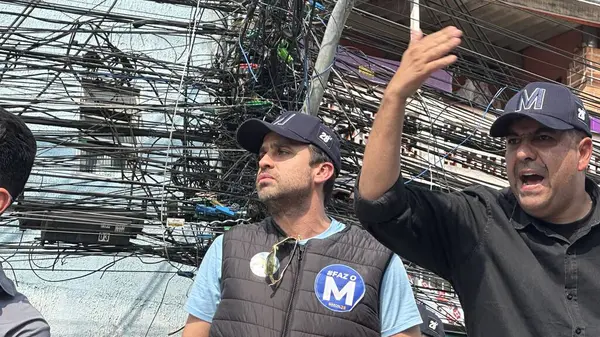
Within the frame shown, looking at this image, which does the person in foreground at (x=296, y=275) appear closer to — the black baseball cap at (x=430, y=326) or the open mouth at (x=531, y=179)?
the open mouth at (x=531, y=179)

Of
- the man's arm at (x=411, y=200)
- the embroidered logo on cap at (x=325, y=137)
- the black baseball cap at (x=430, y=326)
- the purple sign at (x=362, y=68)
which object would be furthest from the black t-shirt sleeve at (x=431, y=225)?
the purple sign at (x=362, y=68)

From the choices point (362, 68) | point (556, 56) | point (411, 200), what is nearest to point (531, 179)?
point (411, 200)

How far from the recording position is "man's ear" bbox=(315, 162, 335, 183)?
290 centimetres

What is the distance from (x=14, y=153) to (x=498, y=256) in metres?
1.25

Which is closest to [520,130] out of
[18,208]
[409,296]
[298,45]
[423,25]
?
[409,296]

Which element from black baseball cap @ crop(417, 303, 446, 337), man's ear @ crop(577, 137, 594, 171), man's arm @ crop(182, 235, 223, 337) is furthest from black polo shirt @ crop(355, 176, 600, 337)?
black baseball cap @ crop(417, 303, 446, 337)

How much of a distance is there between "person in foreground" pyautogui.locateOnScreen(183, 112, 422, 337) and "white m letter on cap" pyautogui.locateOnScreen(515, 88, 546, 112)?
36.7 inches

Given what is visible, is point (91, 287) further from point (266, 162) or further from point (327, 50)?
point (266, 162)

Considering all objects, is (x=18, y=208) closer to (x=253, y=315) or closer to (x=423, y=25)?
(x=253, y=315)

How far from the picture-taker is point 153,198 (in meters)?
5.30

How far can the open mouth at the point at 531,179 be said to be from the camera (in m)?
1.79

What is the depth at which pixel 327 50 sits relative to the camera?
3691mm

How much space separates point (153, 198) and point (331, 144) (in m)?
2.63

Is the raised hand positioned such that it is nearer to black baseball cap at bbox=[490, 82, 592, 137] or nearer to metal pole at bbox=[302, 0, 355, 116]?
black baseball cap at bbox=[490, 82, 592, 137]
